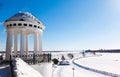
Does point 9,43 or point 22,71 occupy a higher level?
point 9,43

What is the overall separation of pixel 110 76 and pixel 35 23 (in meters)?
10.6

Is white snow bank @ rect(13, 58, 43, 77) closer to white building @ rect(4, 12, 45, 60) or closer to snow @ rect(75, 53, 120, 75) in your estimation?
white building @ rect(4, 12, 45, 60)

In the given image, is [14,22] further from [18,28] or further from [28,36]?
[28,36]

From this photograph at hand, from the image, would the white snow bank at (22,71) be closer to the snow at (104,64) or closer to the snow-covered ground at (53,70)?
the snow-covered ground at (53,70)

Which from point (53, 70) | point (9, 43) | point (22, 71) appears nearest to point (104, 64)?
point (53, 70)

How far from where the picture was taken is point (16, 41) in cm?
1981

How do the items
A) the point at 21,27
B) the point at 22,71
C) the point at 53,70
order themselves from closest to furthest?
the point at 22,71 < the point at 21,27 < the point at 53,70

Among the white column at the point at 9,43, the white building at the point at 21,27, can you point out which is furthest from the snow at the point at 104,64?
the white column at the point at 9,43

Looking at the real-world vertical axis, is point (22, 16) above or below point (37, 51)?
above

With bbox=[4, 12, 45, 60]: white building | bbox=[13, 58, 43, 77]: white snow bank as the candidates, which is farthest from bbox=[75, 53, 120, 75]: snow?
bbox=[13, 58, 43, 77]: white snow bank

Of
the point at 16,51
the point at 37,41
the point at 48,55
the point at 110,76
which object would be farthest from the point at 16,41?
the point at 110,76

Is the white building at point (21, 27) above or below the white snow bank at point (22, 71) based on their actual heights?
above

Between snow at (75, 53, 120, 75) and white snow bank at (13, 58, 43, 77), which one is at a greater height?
white snow bank at (13, 58, 43, 77)

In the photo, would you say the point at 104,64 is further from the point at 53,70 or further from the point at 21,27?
the point at 21,27
